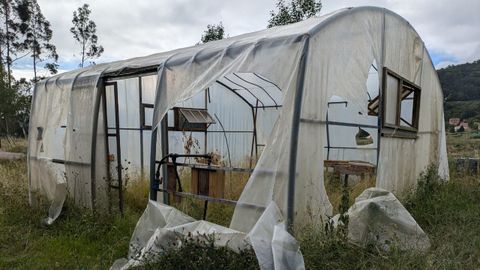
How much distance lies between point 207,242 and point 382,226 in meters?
1.62

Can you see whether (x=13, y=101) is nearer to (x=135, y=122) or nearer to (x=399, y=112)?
(x=135, y=122)

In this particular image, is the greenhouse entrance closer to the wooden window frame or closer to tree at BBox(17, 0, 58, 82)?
the wooden window frame

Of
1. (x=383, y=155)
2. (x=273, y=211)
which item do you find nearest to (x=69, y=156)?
(x=273, y=211)

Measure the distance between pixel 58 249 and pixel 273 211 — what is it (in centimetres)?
262

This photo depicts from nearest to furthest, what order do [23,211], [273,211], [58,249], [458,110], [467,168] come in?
1. [273,211]
2. [58,249]
3. [23,211]
4. [467,168]
5. [458,110]

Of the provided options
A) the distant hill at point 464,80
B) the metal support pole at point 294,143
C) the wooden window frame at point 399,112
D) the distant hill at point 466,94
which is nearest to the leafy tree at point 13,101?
the wooden window frame at point 399,112

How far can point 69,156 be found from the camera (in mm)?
5762

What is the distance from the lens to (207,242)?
330cm

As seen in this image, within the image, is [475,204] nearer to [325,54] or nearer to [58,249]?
[325,54]

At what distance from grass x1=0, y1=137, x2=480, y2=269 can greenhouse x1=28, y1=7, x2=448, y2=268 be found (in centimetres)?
25

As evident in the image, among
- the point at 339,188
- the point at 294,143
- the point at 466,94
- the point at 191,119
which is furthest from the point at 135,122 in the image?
the point at 466,94

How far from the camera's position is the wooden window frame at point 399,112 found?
192 inches

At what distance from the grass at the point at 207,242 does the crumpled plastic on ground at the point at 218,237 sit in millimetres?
105

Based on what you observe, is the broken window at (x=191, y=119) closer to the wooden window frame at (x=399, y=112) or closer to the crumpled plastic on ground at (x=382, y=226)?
the wooden window frame at (x=399, y=112)
